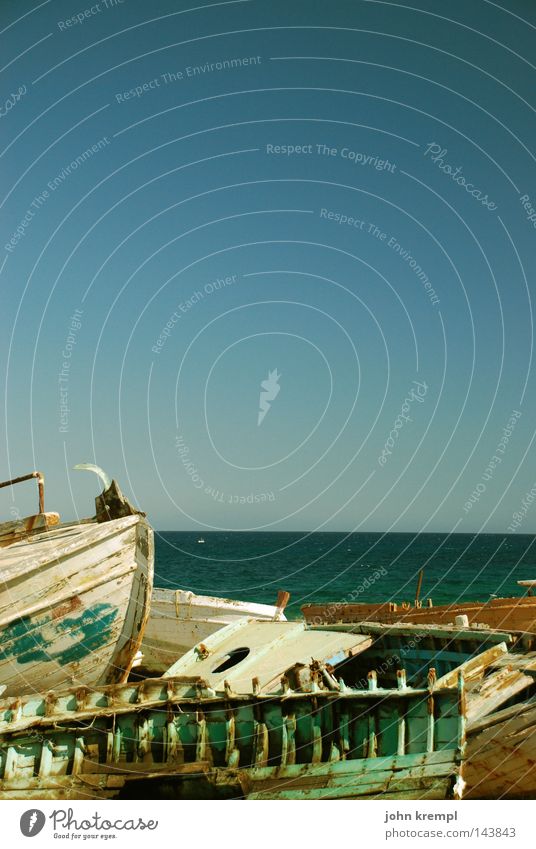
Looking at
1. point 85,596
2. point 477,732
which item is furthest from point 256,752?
point 85,596

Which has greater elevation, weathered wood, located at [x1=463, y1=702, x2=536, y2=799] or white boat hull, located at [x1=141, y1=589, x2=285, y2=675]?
white boat hull, located at [x1=141, y1=589, x2=285, y2=675]

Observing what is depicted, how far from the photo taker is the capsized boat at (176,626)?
21812 millimetres

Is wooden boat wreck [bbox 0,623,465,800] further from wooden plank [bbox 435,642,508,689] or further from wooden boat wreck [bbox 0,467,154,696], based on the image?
wooden boat wreck [bbox 0,467,154,696]

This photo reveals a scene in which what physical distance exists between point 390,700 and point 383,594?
2061 inches

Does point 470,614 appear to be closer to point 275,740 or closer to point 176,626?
point 176,626

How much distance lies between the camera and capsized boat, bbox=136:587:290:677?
21.8m

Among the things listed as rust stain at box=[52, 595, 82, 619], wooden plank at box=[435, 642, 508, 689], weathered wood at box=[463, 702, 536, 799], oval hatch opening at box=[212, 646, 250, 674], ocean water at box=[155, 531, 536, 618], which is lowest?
weathered wood at box=[463, 702, 536, 799]

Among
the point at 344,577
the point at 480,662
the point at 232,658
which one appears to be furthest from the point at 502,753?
the point at 344,577

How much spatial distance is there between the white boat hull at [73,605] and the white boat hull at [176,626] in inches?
277

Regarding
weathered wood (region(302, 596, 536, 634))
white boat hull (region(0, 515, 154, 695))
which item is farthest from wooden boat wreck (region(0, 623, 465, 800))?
weathered wood (region(302, 596, 536, 634))

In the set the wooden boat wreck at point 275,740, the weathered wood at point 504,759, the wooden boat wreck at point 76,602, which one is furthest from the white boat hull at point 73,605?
the weathered wood at point 504,759

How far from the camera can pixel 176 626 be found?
22.0 meters

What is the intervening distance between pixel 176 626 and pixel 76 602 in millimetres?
8908

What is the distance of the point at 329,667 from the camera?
12016 millimetres
